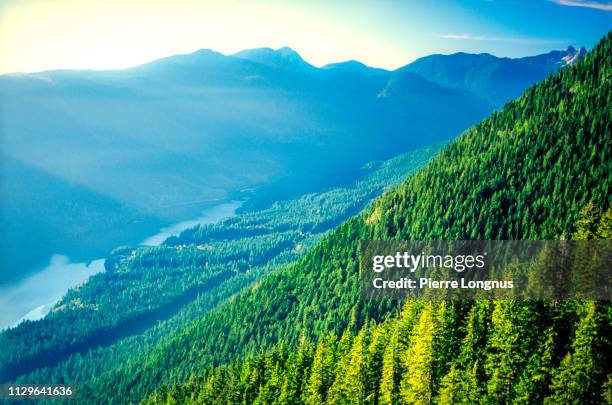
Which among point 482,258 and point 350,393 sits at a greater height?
point 482,258

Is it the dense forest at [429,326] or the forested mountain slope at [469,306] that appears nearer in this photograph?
the forested mountain slope at [469,306]

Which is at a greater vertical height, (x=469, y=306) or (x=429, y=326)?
(x=469, y=306)

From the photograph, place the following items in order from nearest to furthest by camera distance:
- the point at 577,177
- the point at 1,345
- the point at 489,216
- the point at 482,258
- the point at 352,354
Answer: the point at 352,354 < the point at 482,258 < the point at 577,177 < the point at 489,216 < the point at 1,345

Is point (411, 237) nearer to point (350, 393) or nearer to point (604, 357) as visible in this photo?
point (350, 393)

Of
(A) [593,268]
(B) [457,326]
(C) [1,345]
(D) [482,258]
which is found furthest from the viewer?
(C) [1,345]

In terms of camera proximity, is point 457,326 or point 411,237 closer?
point 457,326

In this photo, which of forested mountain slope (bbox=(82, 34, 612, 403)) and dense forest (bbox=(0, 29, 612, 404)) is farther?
dense forest (bbox=(0, 29, 612, 404))

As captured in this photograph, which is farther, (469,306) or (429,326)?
(469,306)

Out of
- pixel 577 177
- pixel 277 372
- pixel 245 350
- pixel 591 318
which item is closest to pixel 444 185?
pixel 577 177
